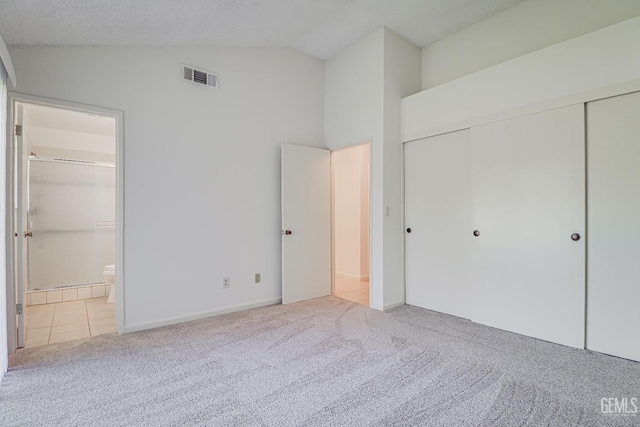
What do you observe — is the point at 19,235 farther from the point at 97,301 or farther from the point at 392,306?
the point at 392,306

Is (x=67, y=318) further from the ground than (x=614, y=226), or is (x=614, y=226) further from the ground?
(x=614, y=226)

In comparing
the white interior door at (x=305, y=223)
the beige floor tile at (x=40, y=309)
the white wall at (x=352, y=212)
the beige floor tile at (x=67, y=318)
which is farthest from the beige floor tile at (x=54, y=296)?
the white wall at (x=352, y=212)

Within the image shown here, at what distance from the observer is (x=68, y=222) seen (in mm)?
4289

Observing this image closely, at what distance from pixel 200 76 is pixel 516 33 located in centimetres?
321

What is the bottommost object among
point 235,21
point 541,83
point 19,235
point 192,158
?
point 19,235

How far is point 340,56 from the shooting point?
4.00 meters

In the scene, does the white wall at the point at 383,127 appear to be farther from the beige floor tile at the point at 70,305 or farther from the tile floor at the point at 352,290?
the beige floor tile at the point at 70,305

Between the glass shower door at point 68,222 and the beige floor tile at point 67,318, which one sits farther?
the glass shower door at point 68,222

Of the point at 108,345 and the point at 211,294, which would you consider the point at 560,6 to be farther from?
the point at 108,345

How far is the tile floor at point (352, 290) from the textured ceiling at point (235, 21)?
3.19 meters

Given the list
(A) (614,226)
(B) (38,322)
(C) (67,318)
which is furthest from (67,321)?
(A) (614,226)

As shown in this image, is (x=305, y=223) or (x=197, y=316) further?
(x=305, y=223)

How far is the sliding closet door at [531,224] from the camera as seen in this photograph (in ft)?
8.13

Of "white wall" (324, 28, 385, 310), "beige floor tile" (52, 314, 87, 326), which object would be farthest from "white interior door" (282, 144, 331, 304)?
"beige floor tile" (52, 314, 87, 326)
